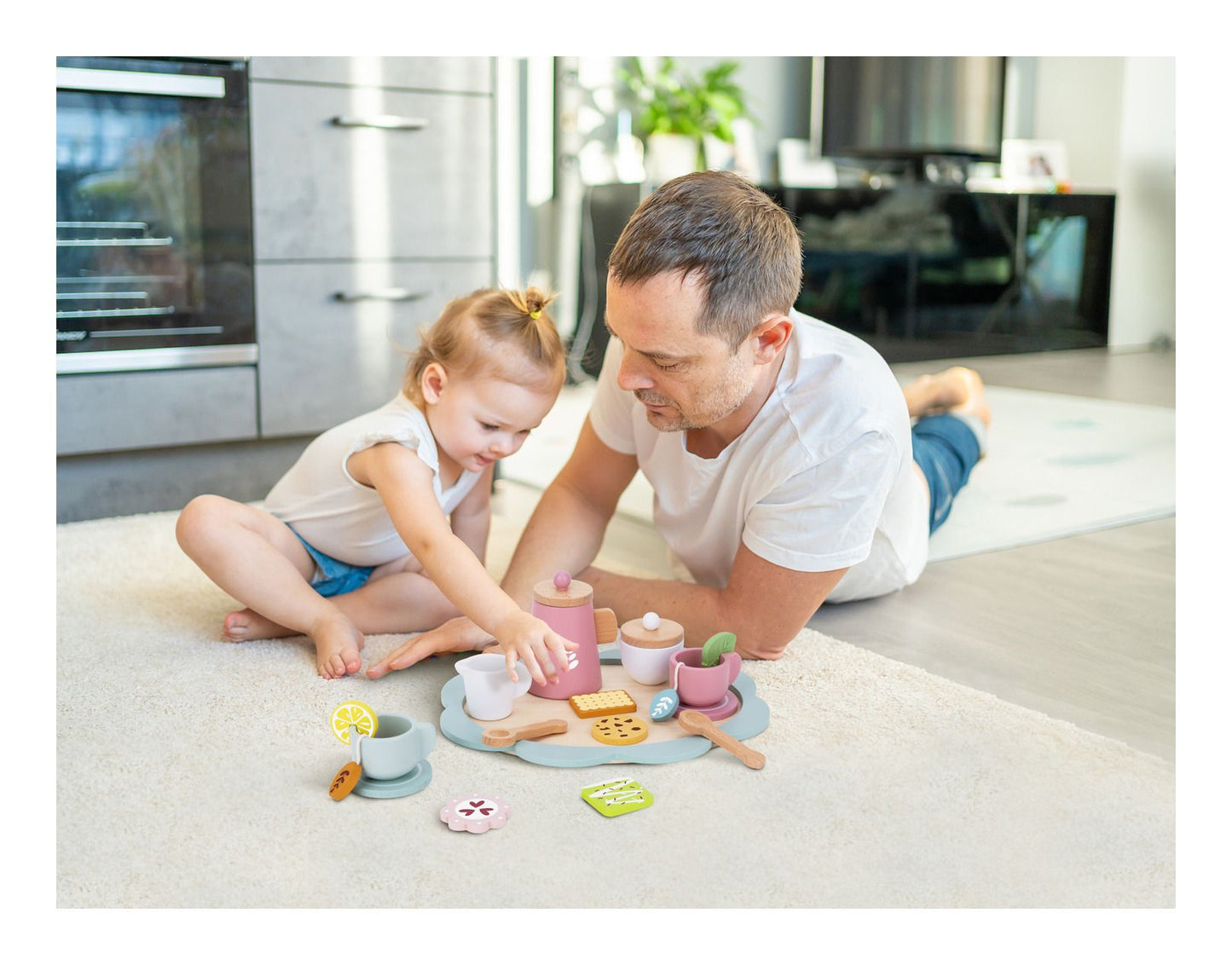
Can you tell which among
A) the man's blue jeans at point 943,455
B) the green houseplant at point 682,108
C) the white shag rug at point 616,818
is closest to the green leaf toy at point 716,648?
the white shag rug at point 616,818

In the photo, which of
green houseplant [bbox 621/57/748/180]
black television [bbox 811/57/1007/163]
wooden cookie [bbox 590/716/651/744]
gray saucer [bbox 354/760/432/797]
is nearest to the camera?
gray saucer [bbox 354/760/432/797]

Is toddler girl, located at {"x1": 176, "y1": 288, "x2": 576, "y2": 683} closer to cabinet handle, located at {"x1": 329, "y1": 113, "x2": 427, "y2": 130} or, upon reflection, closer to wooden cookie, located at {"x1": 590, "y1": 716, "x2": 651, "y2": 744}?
wooden cookie, located at {"x1": 590, "y1": 716, "x2": 651, "y2": 744}

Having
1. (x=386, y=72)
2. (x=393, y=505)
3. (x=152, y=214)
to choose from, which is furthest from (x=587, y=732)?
(x=386, y=72)

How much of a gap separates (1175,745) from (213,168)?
6.30 ft

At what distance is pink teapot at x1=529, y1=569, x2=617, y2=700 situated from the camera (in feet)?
4.46

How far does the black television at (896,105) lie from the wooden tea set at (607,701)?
4.19m

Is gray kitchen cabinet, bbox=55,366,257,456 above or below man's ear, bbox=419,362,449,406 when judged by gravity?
below

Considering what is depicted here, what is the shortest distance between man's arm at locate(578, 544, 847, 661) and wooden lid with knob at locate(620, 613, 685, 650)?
0.30 ft

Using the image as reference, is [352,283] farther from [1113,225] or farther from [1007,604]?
[1113,225]

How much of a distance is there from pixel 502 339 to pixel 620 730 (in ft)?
1.77

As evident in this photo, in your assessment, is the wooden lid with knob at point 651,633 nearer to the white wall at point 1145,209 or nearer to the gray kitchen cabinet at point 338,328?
the gray kitchen cabinet at point 338,328

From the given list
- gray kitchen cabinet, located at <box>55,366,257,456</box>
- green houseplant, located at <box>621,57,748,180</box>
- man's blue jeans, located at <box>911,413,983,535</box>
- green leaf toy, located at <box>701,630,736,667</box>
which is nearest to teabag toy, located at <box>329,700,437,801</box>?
green leaf toy, located at <box>701,630,736,667</box>

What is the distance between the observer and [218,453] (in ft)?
8.00

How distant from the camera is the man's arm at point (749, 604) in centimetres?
146
